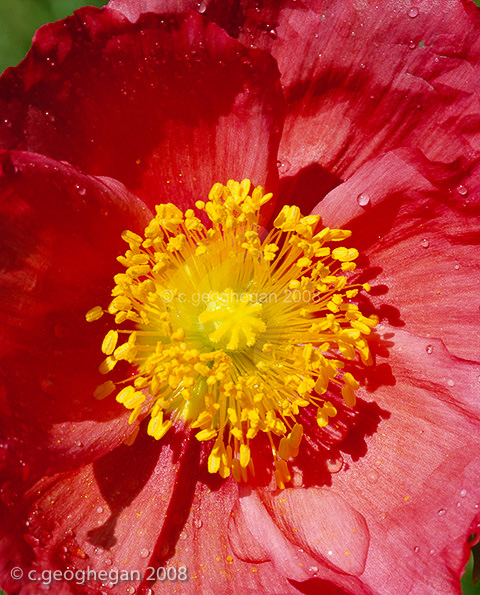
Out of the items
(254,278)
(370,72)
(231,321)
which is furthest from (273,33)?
(231,321)

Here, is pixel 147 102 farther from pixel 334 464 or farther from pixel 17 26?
pixel 334 464

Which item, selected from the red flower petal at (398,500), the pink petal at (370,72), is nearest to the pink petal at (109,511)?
the red flower petal at (398,500)

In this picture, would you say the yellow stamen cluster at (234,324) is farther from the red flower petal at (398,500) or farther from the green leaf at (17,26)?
the green leaf at (17,26)

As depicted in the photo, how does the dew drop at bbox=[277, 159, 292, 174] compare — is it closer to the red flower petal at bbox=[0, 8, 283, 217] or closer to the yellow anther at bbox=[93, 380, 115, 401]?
the red flower petal at bbox=[0, 8, 283, 217]

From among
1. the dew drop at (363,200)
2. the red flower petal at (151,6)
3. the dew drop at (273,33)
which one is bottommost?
the dew drop at (363,200)

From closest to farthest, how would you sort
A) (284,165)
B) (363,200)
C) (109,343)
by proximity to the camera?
(109,343)
(363,200)
(284,165)

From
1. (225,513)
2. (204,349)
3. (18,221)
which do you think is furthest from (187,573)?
(18,221)

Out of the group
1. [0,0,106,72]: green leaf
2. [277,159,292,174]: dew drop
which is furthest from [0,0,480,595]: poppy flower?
[0,0,106,72]: green leaf

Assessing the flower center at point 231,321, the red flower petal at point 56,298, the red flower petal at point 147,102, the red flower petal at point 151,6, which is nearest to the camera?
the red flower petal at point 56,298
